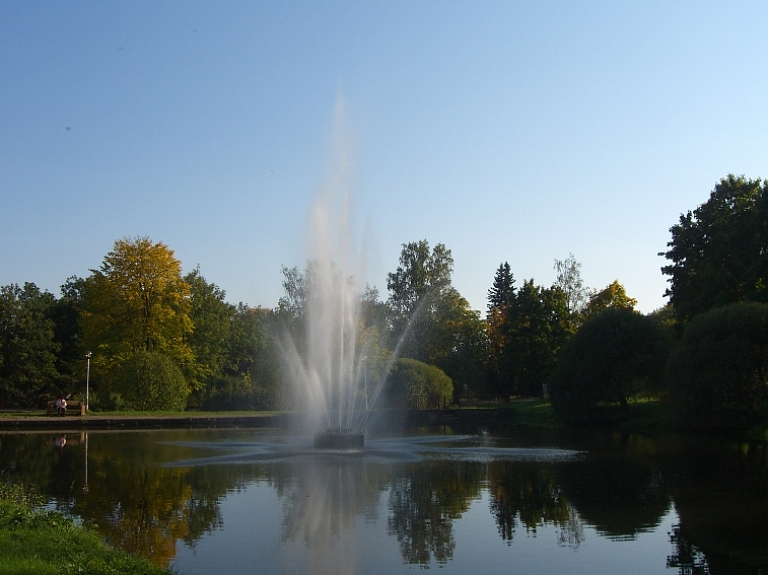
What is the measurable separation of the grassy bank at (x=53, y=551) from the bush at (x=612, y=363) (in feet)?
139

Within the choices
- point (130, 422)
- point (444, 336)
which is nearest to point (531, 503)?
point (130, 422)

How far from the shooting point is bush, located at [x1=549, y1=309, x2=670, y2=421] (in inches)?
1999

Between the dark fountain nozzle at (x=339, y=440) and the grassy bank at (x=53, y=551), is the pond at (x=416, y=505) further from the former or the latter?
the grassy bank at (x=53, y=551)

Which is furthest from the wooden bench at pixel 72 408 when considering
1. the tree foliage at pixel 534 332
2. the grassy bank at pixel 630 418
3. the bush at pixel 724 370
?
the tree foliage at pixel 534 332

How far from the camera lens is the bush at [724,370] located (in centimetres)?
3881

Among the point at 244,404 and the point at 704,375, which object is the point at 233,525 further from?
the point at 244,404

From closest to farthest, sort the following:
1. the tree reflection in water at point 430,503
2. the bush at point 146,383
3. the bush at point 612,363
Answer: the tree reflection in water at point 430,503 < the bush at point 612,363 < the bush at point 146,383

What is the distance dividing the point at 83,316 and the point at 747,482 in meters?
49.8

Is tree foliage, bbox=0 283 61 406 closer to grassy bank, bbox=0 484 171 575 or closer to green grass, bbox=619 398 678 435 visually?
green grass, bbox=619 398 678 435

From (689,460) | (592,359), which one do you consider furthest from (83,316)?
(689,460)

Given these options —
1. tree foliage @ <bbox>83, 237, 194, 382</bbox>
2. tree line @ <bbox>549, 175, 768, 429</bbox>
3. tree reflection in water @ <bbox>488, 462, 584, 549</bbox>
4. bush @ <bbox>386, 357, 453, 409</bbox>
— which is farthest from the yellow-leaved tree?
tree reflection in water @ <bbox>488, 462, 584, 549</bbox>

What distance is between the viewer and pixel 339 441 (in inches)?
1288

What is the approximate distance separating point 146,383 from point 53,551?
45.0 meters

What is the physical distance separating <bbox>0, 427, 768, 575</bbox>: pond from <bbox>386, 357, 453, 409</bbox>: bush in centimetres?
2875
